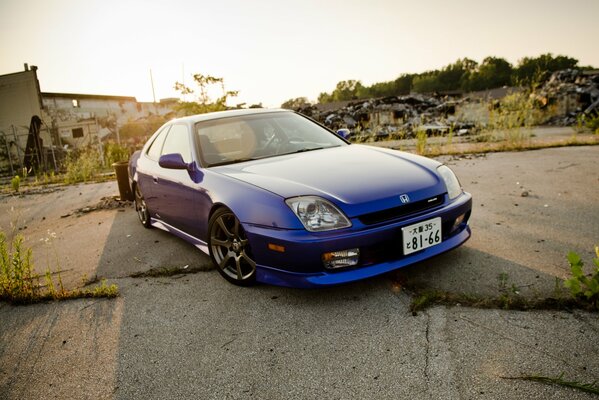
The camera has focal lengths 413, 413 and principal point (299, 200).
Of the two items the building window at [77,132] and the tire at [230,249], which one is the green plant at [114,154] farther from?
the building window at [77,132]

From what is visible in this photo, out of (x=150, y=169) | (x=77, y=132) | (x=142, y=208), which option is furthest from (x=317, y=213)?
(x=77, y=132)

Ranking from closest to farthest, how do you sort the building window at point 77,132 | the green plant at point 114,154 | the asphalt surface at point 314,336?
the asphalt surface at point 314,336 → the green plant at point 114,154 → the building window at point 77,132

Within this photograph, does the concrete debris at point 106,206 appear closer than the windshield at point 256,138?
No

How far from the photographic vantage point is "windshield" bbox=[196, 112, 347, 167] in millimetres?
3562

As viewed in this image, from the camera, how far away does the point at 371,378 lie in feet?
6.37

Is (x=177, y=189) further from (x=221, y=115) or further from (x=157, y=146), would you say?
(x=157, y=146)

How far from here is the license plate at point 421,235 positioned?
2.60m

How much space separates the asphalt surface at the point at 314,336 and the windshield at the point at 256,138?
1003 millimetres

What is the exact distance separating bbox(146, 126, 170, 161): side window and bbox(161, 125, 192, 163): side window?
5.7 inches

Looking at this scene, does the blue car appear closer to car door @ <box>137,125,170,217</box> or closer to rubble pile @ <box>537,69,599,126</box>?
car door @ <box>137,125,170,217</box>

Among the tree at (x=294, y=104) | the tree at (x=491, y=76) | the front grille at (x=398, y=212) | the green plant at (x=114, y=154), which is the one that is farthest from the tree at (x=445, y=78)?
the front grille at (x=398, y=212)

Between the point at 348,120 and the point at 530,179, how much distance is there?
38.5 ft

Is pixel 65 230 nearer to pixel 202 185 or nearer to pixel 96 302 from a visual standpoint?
pixel 96 302

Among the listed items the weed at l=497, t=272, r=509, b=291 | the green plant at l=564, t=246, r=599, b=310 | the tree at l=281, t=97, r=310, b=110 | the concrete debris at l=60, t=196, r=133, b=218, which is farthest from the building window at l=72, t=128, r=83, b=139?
the green plant at l=564, t=246, r=599, b=310
